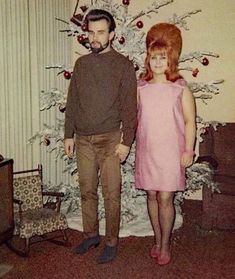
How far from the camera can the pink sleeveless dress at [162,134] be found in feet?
9.77

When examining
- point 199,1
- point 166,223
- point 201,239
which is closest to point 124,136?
point 166,223

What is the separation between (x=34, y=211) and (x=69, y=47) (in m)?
2.06

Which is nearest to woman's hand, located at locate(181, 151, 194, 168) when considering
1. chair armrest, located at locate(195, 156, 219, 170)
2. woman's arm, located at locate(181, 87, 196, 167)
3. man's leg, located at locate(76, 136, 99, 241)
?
woman's arm, located at locate(181, 87, 196, 167)

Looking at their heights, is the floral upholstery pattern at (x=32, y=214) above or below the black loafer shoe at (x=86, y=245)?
above

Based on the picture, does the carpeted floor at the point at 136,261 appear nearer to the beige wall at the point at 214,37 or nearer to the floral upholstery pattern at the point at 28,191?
the floral upholstery pattern at the point at 28,191

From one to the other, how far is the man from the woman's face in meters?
0.17

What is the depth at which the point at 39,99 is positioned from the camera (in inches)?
167

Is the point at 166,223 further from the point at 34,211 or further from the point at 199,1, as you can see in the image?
the point at 199,1

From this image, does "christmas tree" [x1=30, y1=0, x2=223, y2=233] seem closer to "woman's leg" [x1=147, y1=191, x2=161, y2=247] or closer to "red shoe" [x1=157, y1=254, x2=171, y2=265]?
"woman's leg" [x1=147, y1=191, x2=161, y2=247]

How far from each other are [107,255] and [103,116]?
3.39 ft

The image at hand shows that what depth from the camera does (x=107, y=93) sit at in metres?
3.02

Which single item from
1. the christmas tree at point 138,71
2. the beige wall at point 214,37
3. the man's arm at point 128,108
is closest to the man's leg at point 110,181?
the man's arm at point 128,108

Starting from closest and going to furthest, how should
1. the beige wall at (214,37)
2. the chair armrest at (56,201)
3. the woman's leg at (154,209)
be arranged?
the woman's leg at (154,209)
the chair armrest at (56,201)
the beige wall at (214,37)

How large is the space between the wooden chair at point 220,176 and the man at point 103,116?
1076mm
